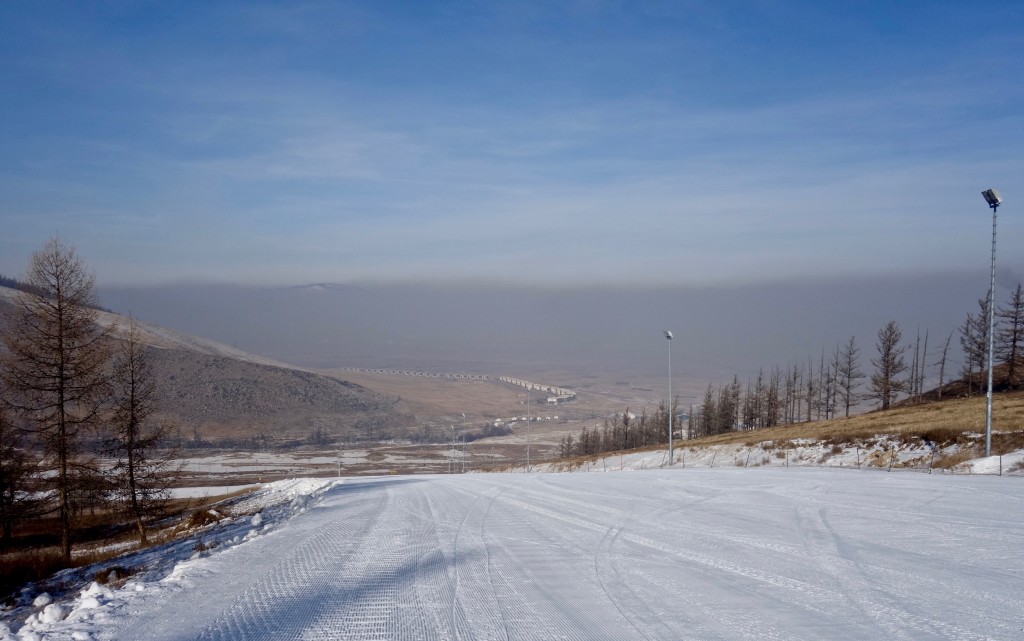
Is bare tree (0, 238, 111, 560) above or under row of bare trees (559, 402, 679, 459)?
above

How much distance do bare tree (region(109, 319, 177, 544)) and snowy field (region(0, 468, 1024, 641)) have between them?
15.9 m

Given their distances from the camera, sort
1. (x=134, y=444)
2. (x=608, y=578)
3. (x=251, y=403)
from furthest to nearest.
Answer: (x=251, y=403), (x=134, y=444), (x=608, y=578)

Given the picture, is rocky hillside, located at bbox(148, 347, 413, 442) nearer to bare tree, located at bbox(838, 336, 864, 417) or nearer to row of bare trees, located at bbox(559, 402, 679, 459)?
row of bare trees, located at bbox(559, 402, 679, 459)

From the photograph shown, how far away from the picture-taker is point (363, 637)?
5691 millimetres

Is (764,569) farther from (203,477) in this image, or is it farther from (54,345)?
(203,477)

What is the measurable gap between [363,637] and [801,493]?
490 inches

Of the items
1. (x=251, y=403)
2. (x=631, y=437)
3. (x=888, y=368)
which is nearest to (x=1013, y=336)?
(x=888, y=368)

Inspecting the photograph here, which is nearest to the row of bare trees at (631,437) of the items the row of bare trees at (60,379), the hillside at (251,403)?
the hillside at (251,403)

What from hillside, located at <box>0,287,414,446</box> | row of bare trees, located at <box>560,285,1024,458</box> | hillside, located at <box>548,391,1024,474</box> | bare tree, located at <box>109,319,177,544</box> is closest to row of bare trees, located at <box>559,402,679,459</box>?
row of bare trees, located at <box>560,285,1024,458</box>

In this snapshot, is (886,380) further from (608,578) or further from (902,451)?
Result: (608,578)

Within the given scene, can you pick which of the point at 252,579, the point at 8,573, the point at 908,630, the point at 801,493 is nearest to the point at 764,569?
the point at 908,630

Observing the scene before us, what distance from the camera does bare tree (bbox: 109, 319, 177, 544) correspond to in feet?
86.6

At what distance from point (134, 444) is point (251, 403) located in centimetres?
14231

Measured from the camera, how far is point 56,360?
2216 centimetres
